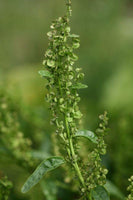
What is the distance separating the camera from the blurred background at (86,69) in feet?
4.28

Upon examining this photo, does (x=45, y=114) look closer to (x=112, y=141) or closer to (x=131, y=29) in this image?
(x=112, y=141)

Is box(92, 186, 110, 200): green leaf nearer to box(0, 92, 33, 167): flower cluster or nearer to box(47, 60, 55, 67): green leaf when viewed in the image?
box(47, 60, 55, 67): green leaf

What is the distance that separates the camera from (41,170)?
2.00 ft

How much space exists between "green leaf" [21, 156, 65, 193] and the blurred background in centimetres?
24

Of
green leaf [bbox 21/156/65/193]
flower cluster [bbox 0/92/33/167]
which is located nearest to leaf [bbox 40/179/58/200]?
flower cluster [bbox 0/92/33/167]

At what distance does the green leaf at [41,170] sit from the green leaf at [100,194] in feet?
0.35

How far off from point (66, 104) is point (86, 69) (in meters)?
2.78

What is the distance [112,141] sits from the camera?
140 cm

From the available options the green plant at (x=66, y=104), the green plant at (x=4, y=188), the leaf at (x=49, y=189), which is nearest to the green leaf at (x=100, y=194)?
the green plant at (x=66, y=104)

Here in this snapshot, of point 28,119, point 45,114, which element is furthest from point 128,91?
point 28,119

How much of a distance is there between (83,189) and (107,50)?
122 inches

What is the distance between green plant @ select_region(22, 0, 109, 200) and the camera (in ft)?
1.89

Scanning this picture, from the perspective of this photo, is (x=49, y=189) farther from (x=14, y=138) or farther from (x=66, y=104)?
(x=66, y=104)

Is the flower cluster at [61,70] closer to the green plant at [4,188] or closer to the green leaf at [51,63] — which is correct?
the green leaf at [51,63]
